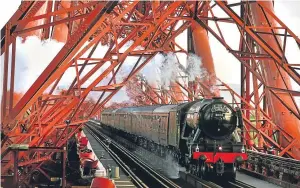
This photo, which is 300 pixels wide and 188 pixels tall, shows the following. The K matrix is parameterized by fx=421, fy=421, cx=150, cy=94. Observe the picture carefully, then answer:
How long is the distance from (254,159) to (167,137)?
344 centimetres

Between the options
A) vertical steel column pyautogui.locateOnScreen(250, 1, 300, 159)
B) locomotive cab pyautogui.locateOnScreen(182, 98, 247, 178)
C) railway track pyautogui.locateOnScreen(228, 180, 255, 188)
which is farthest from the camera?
locomotive cab pyautogui.locateOnScreen(182, 98, 247, 178)

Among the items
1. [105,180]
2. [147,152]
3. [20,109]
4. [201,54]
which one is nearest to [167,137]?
[201,54]

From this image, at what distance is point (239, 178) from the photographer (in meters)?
14.9

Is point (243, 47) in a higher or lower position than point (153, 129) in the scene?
higher

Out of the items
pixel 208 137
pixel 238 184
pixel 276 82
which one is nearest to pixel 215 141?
pixel 208 137

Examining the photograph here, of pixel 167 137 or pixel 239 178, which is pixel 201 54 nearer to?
pixel 167 137

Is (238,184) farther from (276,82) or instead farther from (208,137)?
(276,82)

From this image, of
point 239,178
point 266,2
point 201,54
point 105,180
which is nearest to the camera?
point 105,180

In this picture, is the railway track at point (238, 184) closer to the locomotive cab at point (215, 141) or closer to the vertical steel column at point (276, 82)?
the locomotive cab at point (215, 141)

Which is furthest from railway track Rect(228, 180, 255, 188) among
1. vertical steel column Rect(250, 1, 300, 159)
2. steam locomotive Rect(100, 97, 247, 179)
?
vertical steel column Rect(250, 1, 300, 159)

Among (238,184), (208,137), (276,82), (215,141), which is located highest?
(276,82)

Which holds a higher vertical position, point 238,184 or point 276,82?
point 276,82

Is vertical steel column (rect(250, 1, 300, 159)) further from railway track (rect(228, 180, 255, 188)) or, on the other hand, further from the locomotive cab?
railway track (rect(228, 180, 255, 188))

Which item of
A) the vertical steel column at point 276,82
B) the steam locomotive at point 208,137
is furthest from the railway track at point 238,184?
the vertical steel column at point 276,82
